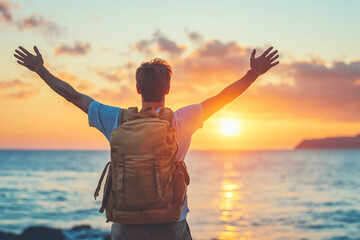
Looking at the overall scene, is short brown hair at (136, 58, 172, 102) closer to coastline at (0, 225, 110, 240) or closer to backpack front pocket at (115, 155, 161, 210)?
backpack front pocket at (115, 155, 161, 210)

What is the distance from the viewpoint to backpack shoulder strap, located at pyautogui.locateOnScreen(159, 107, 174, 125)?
3045 millimetres

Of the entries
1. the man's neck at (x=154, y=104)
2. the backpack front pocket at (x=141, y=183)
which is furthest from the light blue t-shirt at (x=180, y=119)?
the backpack front pocket at (x=141, y=183)

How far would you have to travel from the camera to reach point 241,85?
11.1 ft

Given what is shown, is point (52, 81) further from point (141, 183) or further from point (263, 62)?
point (263, 62)

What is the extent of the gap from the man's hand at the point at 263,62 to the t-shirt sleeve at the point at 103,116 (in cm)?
110

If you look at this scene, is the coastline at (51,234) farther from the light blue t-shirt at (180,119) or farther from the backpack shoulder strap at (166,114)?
the backpack shoulder strap at (166,114)

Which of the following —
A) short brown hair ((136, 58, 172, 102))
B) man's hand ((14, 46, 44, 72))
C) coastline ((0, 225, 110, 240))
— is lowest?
coastline ((0, 225, 110, 240))

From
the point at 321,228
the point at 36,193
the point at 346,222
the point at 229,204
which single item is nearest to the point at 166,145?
the point at 321,228

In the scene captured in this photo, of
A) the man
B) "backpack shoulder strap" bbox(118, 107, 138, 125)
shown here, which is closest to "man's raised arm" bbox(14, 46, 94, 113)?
the man

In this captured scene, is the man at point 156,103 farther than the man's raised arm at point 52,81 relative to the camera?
No

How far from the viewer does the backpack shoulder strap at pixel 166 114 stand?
9.99ft

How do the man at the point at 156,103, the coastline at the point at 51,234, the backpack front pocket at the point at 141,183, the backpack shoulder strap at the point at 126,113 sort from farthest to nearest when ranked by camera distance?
1. the coastline at the point at 51,234
2. the backpack shoulder strap at the point at 126,113
3. the man at the point at 156,103
4. the backpack front pocket at the point at 141,183

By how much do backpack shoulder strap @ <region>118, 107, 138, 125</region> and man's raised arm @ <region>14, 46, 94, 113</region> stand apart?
12.7 inches

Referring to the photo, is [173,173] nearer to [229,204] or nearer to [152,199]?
[152,199]
